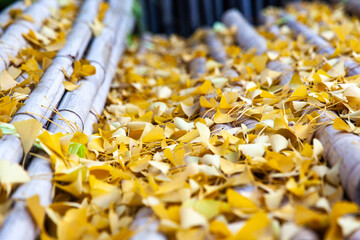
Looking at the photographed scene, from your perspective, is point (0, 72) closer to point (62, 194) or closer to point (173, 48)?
point (62, 194)

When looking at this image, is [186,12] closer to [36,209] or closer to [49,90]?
[49,90]

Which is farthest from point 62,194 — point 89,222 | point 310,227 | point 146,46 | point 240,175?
point 146,46

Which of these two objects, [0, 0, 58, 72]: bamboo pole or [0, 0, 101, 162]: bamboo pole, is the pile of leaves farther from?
[0, 0, 58, 72]: bamboo pole

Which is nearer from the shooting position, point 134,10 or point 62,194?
point 62,194

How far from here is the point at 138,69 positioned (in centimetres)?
176

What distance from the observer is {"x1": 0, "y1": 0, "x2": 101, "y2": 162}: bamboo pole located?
0.79 metres

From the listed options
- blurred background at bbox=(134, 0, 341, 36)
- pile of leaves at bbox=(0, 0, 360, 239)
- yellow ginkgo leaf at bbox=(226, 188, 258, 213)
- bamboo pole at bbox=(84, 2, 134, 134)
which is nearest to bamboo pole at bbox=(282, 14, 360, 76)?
pile of leaves at bbox=(0, 0, 360, 239)

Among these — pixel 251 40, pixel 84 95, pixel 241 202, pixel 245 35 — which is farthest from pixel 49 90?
pixel 245 35

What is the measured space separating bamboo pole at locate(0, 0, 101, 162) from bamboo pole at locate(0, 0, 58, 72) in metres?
0.13

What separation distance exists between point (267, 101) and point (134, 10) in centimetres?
179

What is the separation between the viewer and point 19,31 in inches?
52.4

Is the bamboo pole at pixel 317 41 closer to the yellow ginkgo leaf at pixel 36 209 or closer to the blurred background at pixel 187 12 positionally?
the blurred background at pixel 187 12

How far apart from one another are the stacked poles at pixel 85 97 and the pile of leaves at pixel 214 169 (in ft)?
0.08

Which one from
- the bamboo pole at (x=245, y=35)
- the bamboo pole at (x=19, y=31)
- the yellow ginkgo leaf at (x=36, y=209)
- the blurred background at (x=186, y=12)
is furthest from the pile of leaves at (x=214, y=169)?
the blurred background at (x=186, y=12)
